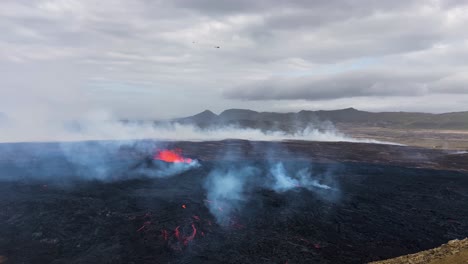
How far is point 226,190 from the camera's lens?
181 ft

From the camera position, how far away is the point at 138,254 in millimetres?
31531

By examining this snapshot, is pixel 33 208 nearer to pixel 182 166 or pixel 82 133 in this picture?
pixel 182 166

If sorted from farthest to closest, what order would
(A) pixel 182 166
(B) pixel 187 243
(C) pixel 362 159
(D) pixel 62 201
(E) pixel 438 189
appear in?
(C) pixel 362 159 < (A) pixel 182 166 < (E) pixel 438 189 < (D) pixel 62 201 < (B) pixel 187 243

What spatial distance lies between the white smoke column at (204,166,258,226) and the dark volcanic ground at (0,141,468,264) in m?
0.75

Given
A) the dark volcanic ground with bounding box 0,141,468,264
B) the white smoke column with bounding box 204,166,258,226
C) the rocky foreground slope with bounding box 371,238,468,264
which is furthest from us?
the white smoke column with bounding box 204,166,258,226

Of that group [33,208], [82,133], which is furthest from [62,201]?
[82,133]

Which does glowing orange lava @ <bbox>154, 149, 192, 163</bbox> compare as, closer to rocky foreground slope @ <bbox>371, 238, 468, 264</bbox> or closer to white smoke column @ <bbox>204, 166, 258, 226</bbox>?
white smoke column @ <bbox>204, 166, 258, 226</bbox>

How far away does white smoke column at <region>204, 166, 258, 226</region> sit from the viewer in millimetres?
43812

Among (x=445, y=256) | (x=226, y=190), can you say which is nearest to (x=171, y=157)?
(x=226, y=190)

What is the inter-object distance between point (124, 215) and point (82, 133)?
434 ft

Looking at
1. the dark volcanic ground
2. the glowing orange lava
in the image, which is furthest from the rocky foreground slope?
the glowing orange lava

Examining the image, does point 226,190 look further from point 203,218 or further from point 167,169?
point 167,169

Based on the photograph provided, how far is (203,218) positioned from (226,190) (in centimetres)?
1464

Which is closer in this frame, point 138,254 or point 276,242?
point 138,254
